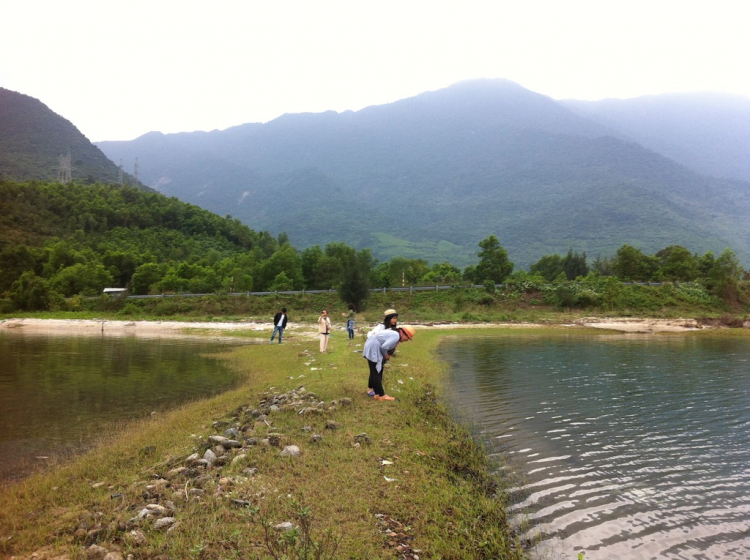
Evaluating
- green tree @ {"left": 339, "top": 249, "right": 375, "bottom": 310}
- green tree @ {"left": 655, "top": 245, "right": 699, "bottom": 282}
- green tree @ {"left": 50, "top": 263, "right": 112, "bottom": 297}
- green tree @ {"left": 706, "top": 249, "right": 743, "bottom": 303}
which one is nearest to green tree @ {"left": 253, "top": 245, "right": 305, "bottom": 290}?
green tree @ {"left": 50, "top": 263, "right": 112, "bottom": 297}

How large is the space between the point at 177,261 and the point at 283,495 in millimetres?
93149

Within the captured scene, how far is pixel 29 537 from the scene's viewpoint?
492 centimetres

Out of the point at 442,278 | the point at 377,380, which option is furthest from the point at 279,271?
the point at 377,380

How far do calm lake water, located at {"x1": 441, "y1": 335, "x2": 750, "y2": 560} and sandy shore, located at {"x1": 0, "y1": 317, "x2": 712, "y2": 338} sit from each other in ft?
77.0

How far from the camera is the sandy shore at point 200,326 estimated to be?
3962 cm

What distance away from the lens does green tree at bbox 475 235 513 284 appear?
6988 centimetres

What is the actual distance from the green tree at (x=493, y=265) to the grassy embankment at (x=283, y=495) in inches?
2462

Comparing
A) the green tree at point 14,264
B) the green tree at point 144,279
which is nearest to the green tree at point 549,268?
the green tree at point 144,279

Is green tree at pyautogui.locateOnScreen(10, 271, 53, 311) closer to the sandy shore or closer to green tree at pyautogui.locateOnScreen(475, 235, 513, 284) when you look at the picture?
the sandy shore

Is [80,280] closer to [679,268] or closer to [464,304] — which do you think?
[464,304]

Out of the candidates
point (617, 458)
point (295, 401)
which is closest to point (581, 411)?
point (617, 458)

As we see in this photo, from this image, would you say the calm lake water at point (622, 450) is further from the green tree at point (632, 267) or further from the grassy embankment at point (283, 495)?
the green tree at point (632, 267)

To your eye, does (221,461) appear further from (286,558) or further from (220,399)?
(220,399)

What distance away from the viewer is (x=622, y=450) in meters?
8.52
